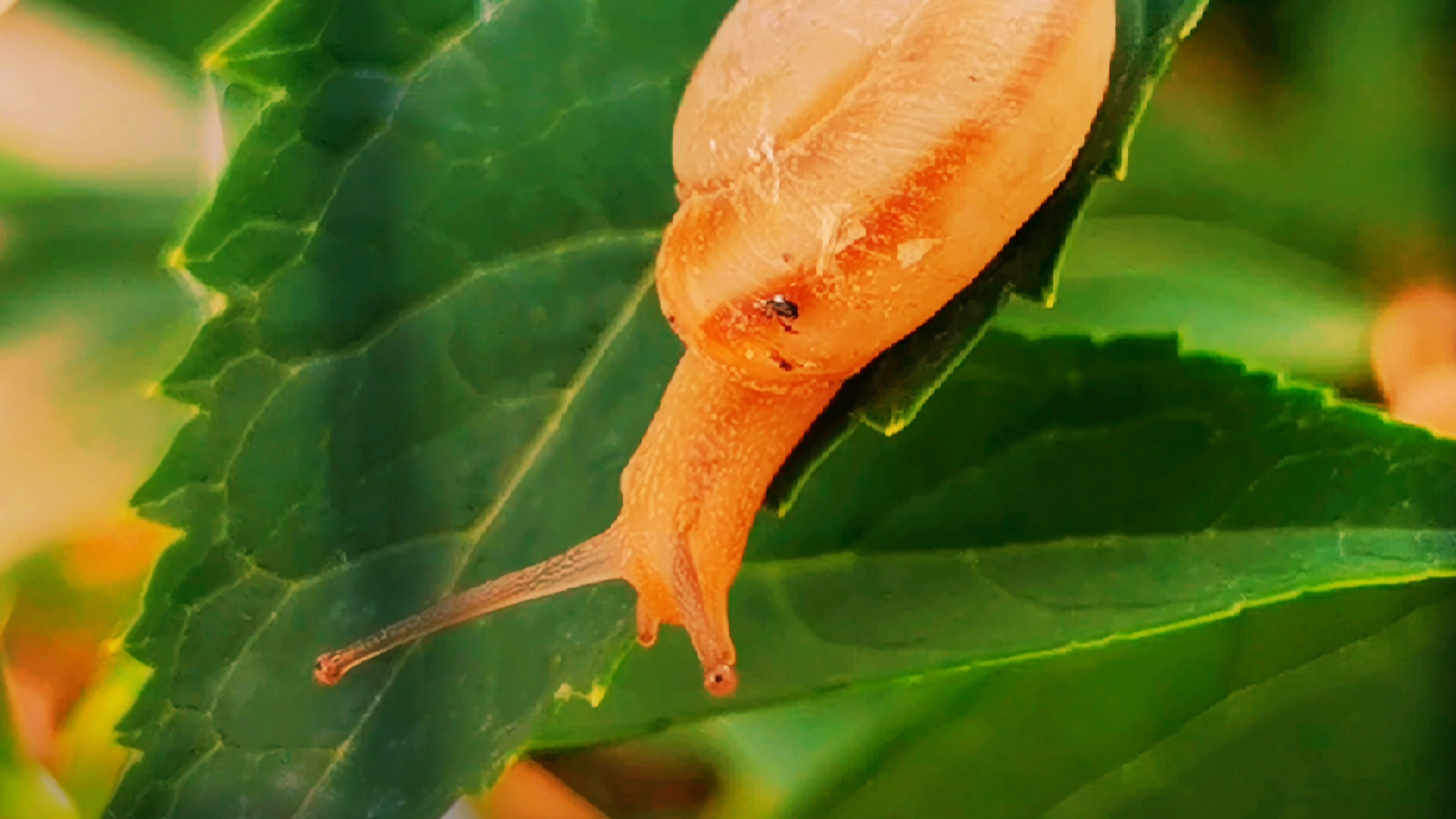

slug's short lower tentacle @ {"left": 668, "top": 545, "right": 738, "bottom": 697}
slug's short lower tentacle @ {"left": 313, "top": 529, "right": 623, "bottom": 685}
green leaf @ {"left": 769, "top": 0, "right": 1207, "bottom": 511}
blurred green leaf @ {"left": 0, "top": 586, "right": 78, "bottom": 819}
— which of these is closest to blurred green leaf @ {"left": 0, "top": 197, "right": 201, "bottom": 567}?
blurred green leaf @ {"left": 0, "top": 586, "right": 78, "bottom": 819}

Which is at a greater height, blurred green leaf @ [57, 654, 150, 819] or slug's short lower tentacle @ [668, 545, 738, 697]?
slug's short lower tentacle @ [668, 545, 738, 697]

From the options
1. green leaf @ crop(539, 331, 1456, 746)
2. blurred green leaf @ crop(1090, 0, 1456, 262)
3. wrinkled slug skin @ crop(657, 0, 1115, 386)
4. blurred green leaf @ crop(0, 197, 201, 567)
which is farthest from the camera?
blurred green leaf @ crop(0, 197, 201, 567)

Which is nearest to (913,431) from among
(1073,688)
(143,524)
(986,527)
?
(986,527)

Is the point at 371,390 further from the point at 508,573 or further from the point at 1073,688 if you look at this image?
the point at 1073,688

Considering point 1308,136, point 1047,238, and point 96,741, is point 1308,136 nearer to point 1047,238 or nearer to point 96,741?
point 1047,238

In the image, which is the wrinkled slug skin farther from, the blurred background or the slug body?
the blurred background

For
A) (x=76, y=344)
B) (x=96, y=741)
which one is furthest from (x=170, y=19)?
(x=96, y=741)

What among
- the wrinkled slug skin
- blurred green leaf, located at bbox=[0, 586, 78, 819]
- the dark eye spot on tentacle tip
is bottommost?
blurred green leaf, located at bbox=[0, 586, 78, 819]

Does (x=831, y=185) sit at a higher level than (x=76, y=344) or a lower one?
higher
